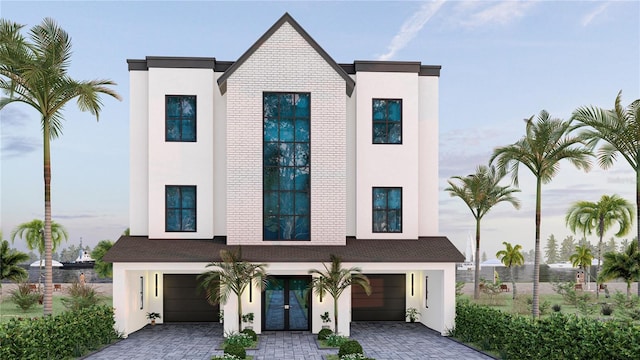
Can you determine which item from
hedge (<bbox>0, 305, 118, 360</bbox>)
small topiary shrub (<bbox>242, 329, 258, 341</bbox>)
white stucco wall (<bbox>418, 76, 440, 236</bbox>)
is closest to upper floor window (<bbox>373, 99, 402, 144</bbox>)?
white stucco wall (<bbox>418, 76, 440, 236</bbox>)

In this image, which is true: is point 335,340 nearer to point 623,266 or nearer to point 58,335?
point 58,335

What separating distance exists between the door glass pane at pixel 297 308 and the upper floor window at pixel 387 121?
722 cm

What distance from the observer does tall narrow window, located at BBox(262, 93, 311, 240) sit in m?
19.9

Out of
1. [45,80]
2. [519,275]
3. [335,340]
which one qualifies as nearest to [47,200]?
[45,80]

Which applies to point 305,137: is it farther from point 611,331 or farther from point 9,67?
point 611,331

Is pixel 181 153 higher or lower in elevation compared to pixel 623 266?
higher

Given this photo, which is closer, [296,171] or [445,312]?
[445,312]

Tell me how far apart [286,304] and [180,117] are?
930cm

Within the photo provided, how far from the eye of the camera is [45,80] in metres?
15.6

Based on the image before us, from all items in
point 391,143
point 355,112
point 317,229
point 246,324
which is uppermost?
point 355,112

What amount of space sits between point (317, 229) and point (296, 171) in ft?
8.51

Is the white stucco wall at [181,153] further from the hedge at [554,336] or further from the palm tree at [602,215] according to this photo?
the palm tree at [602,215]

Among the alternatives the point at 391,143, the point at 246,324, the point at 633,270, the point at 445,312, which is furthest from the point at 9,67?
the point at 633,270

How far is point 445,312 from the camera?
18781mm
